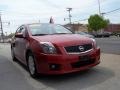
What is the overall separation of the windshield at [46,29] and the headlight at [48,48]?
116 cm

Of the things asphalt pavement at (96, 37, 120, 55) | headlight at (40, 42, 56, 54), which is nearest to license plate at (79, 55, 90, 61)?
headlight at (40, 42, 56, 54)

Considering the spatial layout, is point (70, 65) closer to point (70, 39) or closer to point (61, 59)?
point (61, 59)

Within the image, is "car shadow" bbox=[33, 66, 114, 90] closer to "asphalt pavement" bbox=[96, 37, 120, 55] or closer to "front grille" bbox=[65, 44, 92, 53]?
"front grille" bbox=[65, 44, 92, 53]

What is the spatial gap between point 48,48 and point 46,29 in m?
1.64

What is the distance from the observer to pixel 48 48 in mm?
6328

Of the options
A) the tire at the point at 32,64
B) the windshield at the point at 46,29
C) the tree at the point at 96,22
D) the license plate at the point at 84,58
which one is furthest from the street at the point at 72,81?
the tree at the point at 96,22

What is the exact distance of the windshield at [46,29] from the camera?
7.64 metres

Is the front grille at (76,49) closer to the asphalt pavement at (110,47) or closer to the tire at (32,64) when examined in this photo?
the tire at (32,64)

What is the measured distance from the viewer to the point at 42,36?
7.14m

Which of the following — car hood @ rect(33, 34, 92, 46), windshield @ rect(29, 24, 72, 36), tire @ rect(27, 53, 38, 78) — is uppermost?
windshield @ rect(29, 24, 72, 36)

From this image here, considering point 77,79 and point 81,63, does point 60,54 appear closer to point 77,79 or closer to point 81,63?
point 81,63

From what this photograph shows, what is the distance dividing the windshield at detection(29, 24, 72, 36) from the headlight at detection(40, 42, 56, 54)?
45.5 inches

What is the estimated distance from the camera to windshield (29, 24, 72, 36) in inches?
301

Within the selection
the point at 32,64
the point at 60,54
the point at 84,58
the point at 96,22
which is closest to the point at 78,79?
the point at 84,58
